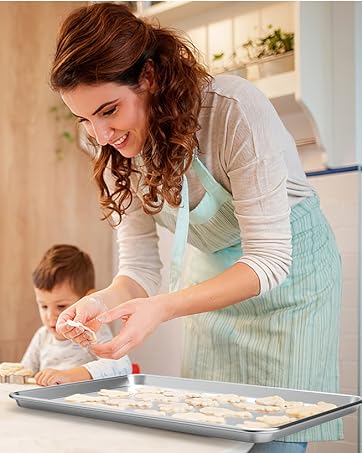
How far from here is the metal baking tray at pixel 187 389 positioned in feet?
2.88

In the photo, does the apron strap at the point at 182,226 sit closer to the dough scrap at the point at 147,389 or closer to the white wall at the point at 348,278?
the dough scrap at the point at 147,389

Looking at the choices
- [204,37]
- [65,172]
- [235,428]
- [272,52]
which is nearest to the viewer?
[235,428]

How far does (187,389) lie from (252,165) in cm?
41

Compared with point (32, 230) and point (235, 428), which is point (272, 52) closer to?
→ point (32, 230)

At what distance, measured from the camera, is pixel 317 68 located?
213 centimetres

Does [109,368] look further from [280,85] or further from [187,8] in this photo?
[187,8]

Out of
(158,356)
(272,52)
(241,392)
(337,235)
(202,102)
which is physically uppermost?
(272,52)

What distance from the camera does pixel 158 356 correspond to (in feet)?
9.07

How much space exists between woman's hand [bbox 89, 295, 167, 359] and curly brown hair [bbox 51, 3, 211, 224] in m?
0.27

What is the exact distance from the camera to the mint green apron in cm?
142

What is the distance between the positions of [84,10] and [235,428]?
2.49 feet

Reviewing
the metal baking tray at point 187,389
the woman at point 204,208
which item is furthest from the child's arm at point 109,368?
the metal baking tray at point 187,389

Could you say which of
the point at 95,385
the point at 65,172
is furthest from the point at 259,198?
the point at 65,172

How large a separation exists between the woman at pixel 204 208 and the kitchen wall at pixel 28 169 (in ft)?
4.41
